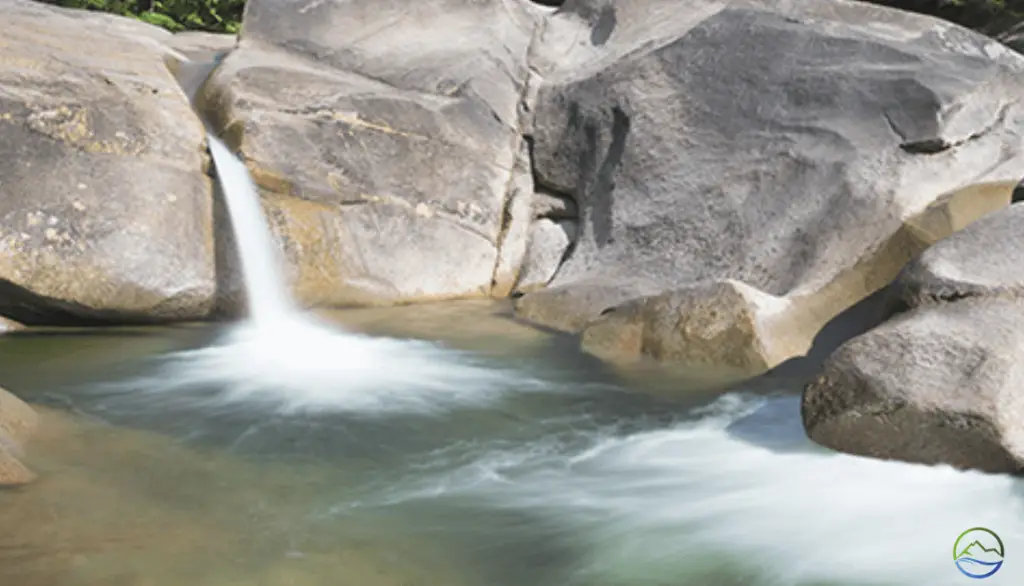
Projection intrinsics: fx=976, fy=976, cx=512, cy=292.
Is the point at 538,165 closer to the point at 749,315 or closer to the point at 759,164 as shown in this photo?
the point at 759,164

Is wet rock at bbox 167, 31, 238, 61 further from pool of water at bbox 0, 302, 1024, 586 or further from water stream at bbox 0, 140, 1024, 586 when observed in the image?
pool of water at bbox 0, 302, 1024, 586

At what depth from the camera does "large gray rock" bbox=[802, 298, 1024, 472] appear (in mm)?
3998

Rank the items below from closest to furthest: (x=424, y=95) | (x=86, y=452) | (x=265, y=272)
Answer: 1. (x=86, y=452)
2. (x=265, y=272)
3. (x=424, y=95)

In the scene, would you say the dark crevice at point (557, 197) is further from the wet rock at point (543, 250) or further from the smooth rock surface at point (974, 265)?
the smooth rock surface at point (974, 265)

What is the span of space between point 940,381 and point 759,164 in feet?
11.4

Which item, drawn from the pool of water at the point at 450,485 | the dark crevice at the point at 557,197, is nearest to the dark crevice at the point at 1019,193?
the pool of water at the point at 450,485

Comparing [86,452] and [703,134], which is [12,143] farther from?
[703,134]

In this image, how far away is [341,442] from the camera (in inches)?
177

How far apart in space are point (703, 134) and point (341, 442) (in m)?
4.51

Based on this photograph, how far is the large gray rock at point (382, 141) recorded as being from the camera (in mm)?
7629

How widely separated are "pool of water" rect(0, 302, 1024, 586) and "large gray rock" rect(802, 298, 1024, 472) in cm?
10

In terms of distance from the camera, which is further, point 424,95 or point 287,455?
point 424,95

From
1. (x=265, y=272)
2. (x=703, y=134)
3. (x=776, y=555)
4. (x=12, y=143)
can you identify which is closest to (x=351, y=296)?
(x=265, y=272)

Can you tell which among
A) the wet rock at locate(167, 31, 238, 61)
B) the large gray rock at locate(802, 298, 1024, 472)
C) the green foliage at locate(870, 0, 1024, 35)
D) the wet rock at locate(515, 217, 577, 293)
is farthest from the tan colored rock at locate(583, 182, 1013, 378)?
the green foliage at locate(870, 0, 1024, 35)
